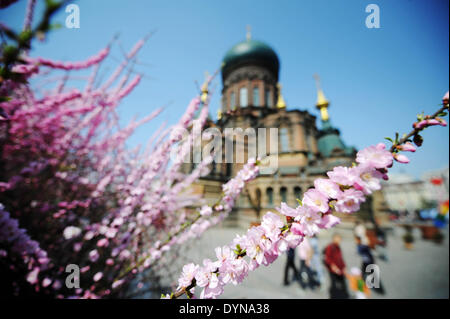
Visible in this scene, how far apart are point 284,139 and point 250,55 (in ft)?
33.4

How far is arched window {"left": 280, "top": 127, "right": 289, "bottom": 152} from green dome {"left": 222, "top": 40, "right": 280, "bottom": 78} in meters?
8.48

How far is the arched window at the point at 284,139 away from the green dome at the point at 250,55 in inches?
334

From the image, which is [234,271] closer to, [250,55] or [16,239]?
[16,239]

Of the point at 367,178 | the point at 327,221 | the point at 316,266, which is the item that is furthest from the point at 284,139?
the point at 327,221

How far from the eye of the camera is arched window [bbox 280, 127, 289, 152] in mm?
15480

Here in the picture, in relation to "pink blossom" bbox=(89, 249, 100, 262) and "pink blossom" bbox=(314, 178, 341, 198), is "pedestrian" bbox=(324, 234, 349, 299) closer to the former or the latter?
"pink blossom" bbox=(314, 178, 341, 198)

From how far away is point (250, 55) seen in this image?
60.0ft

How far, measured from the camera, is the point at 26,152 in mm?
2709

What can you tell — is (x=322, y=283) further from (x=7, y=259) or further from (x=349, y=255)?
(x=7, y=259)

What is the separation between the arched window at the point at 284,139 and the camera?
15.5 meters

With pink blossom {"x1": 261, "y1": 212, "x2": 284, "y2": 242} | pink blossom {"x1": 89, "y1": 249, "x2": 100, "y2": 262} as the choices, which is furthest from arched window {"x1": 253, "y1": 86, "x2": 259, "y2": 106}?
pink blossom {"x1": 261, "y1": 212, "x2": 284, "y2": 242}

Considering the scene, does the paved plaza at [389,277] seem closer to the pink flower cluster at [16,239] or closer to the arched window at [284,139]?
the pink flower cluster at [16,239]

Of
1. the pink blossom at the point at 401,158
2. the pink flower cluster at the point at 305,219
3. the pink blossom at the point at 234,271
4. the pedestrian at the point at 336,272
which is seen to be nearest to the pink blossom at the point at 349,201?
the pink flower cluster at the point at 305,219
